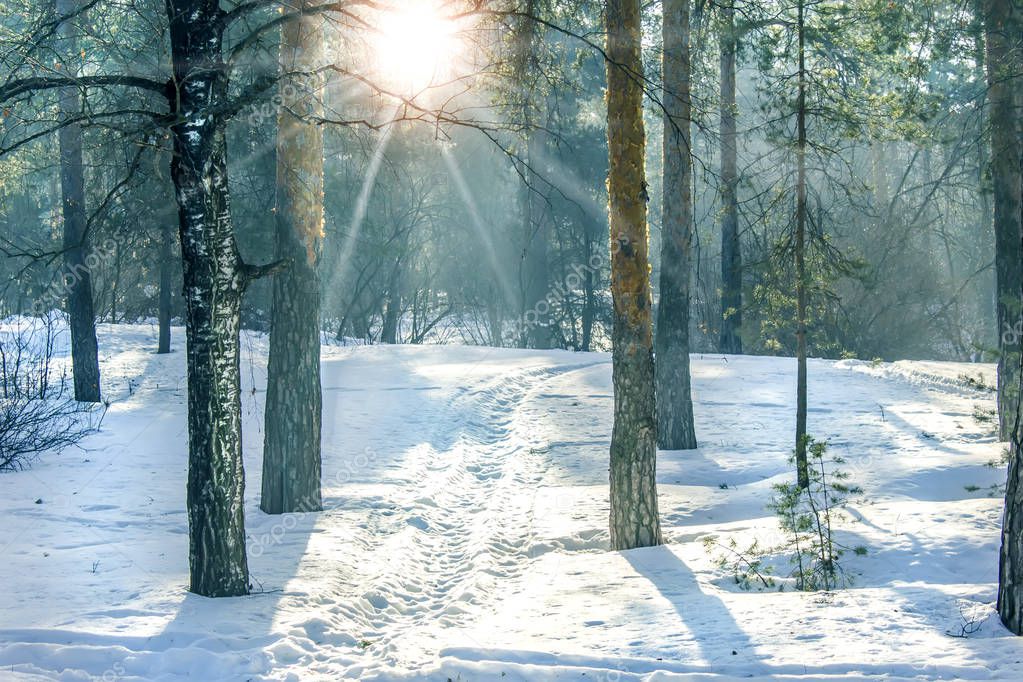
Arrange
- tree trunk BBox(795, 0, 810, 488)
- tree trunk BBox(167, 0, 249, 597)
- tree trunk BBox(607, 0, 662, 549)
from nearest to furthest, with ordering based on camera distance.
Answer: tree trunk BBox(167, 0, 249, 597)
tree trunk BBox(607, 0, 662, 549)
tree trunk BBox(795, 0, 810, 488)

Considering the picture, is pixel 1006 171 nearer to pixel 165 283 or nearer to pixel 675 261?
pixel 675 261

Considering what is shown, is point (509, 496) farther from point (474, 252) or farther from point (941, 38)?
point (474, 252)

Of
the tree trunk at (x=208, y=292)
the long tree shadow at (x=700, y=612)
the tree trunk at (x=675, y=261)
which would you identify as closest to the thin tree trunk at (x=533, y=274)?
the tree trunk at (x=675, y=261)

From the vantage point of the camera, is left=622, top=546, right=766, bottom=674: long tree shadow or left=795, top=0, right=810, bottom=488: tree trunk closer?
left=622, top=546, right=766, bottom=674: long tree shadow

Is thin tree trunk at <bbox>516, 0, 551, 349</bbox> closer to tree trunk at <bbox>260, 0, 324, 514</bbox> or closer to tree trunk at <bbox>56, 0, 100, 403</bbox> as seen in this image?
tree trunk at <bbox>56, 0, 100, 403</bbox>

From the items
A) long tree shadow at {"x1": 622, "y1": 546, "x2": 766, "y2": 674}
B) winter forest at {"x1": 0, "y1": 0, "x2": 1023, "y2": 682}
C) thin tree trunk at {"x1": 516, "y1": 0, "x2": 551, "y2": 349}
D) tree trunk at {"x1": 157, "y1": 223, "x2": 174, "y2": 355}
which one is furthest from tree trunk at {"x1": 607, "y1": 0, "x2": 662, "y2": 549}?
thin tree trunk at {"x1": 516, "y1": 0, "x2": 551, "y2": 349}

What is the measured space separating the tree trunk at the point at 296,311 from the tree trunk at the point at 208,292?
3036 mm

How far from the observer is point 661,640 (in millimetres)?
6121

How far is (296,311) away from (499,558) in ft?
11.5

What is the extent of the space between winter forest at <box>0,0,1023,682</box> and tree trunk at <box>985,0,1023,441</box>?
5 centimetres

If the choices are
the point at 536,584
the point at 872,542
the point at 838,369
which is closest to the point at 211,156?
the point at 536,584

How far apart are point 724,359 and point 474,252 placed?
18.0 metres

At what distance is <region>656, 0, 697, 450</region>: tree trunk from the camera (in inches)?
505

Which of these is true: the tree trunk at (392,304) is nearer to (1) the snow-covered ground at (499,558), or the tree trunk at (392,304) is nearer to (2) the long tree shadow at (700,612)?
(1) the snow-covered ground at (499,558)
